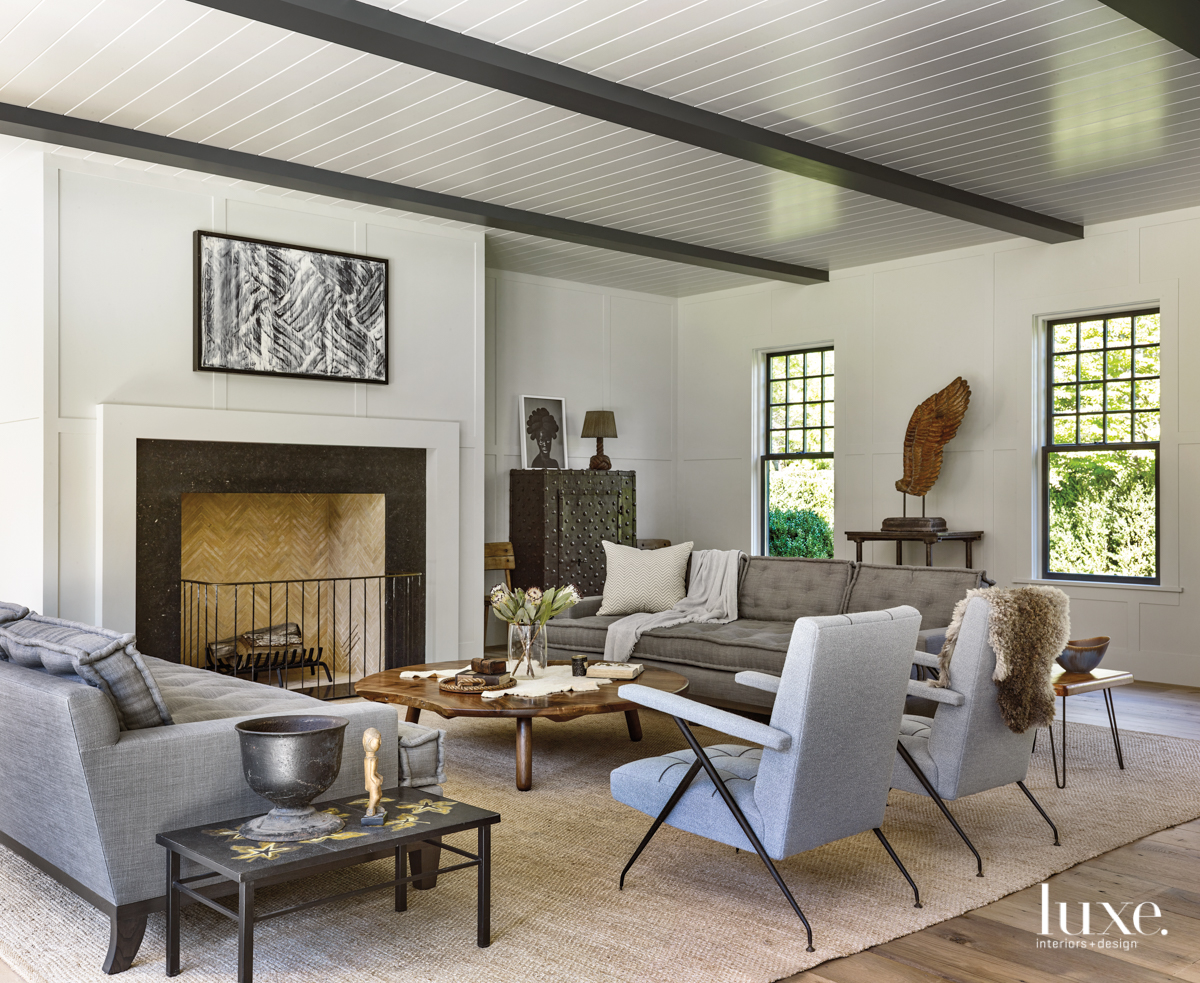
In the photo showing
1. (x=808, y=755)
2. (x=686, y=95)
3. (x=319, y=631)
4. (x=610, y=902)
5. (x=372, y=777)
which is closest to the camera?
(x=372, y=777)

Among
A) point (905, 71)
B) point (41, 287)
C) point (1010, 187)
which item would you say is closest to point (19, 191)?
point (41, 287)

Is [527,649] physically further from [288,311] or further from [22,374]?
[22,374]

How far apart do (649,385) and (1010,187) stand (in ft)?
13.4

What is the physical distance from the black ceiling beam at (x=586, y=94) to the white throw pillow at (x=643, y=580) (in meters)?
2.47

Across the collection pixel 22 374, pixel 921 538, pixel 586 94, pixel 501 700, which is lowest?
pixel 501 700

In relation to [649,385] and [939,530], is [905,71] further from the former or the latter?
[649,385]

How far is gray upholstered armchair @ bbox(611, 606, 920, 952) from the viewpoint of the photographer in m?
2.87

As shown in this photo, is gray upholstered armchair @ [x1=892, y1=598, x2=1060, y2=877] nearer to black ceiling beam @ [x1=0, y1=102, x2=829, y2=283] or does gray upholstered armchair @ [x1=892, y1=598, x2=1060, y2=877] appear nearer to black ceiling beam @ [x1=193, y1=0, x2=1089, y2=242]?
black ceiling beam @ [x1=193, y1=0, x2=1089, y2=242]

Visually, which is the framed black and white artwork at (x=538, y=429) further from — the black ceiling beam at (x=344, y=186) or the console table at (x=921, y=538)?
the console table at (x=921, y=538)

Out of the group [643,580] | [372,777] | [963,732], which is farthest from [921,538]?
[372,777]

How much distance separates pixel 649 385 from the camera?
9.77m

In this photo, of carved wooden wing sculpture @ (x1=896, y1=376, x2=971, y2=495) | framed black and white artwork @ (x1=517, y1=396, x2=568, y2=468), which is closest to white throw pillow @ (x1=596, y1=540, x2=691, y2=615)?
carved wooden wing sculpture @ (x1=896, y1=376, x2=971, y2=495)

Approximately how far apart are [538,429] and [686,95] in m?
4.31

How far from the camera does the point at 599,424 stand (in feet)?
28.8
